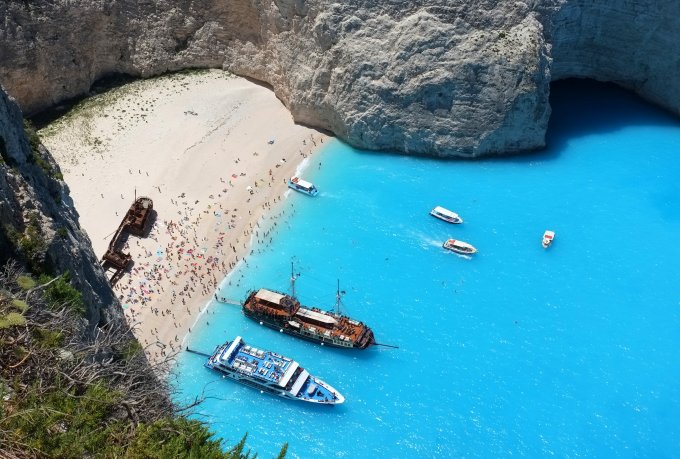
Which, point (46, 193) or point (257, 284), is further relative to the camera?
point (257, 284)

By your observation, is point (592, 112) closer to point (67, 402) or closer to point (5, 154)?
point (5, 154)

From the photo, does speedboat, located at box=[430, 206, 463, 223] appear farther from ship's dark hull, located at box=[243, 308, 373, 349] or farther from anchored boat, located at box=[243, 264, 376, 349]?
ship's dark hull, located at box=[243, 308, 373, 349]

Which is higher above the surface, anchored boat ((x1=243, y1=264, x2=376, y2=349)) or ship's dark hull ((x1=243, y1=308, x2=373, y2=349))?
anchored boat ((x1=243, y1=264, x2=376, y2=349))

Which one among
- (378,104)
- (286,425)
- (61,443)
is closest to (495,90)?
(378,104)

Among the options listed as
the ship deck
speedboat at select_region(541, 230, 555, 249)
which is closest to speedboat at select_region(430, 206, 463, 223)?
speedboat at select_region(541, 230, 555, 249)

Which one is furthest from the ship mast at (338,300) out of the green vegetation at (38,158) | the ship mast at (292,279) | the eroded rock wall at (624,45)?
the eroded rock wall at (624,45)

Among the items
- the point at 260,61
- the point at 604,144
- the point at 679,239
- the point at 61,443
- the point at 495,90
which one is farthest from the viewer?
the point at 260,61

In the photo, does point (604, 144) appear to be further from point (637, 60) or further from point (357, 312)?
point (357, 312)

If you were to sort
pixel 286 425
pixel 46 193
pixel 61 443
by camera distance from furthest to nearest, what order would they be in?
pixel 286 425 < pixel 46 193 < pixel 61 443
